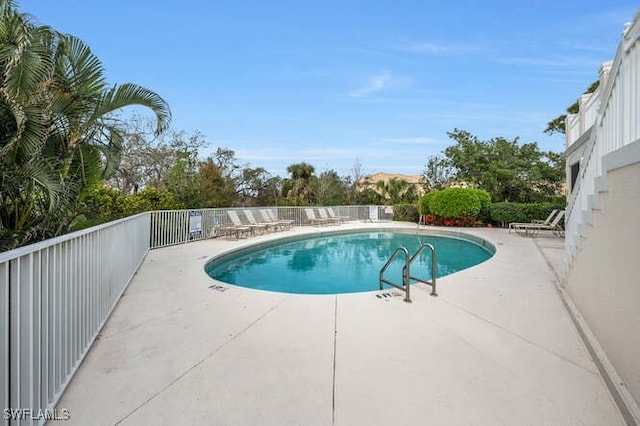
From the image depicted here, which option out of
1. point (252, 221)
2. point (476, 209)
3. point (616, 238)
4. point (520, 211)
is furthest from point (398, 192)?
point (616, 238)

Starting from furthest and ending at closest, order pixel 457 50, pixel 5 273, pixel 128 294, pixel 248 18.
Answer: pixel 457 50, pixel 248 18, pixel 128 294, pixel 5 273

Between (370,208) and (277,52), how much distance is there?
10534mm

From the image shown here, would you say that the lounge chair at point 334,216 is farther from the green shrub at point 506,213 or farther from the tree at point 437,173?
the tree at point 437,173

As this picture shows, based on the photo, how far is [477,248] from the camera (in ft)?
36.9

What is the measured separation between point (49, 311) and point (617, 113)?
4613 millimetres

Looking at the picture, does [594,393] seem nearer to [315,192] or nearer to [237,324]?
[237,324]

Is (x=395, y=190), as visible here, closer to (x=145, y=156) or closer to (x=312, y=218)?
(x=312, y=218)

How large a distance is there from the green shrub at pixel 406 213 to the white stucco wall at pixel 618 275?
53.0 ft

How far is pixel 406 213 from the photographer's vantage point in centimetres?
1978


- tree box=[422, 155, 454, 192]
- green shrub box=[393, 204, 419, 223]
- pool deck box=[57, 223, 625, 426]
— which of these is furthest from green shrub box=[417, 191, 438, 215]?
pool deck box=[57, 223, 625, 426]

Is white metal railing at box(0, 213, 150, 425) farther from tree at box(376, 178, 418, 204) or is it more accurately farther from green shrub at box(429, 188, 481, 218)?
tree at box(376, 178, 418, 204)

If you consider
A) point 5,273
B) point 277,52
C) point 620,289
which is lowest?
point 620,289

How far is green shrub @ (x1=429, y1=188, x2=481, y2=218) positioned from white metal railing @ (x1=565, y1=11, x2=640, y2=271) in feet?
38.3

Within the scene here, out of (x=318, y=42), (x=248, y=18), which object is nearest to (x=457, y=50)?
(x=318, y=42)
